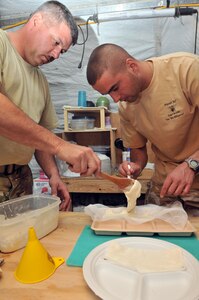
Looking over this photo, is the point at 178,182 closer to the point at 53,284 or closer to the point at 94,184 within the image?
the point at 53,284

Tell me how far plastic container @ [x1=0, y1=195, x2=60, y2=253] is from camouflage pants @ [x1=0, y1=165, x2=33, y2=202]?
0.84 feet

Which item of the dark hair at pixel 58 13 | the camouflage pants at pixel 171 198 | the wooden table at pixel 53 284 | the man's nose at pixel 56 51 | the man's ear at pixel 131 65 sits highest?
the dark hair at pixel 58 13

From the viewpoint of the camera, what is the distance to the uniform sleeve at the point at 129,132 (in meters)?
1.41

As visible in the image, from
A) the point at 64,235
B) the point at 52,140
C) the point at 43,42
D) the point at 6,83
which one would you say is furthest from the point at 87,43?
the point at 64,235

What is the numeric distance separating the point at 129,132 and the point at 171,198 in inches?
17.3

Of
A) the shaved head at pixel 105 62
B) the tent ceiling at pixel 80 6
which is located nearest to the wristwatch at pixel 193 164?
the shaved head at pixel 105 62

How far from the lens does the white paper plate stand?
0.54 metres

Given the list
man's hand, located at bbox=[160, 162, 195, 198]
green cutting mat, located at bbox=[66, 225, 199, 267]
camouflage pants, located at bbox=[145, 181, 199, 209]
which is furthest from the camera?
camouflage pants, located at bbox=[145, 181, 199, 209]

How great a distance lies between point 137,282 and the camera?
0.58 m

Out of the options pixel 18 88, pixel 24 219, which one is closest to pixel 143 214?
pixel 24 219

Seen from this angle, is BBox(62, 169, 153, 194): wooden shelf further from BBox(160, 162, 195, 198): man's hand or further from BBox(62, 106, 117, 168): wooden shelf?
BBox(160, 162, 195, 198): man's hand

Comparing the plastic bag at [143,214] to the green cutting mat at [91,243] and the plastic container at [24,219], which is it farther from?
the plastic container at [24,219]

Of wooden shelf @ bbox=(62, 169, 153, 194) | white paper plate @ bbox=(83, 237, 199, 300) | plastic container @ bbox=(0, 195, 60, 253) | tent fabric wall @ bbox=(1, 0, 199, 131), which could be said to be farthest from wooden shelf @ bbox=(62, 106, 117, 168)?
white paper plate @ bbox=(83, 237, 199, 300)

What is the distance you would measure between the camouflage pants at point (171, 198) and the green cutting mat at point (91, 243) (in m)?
0.47
